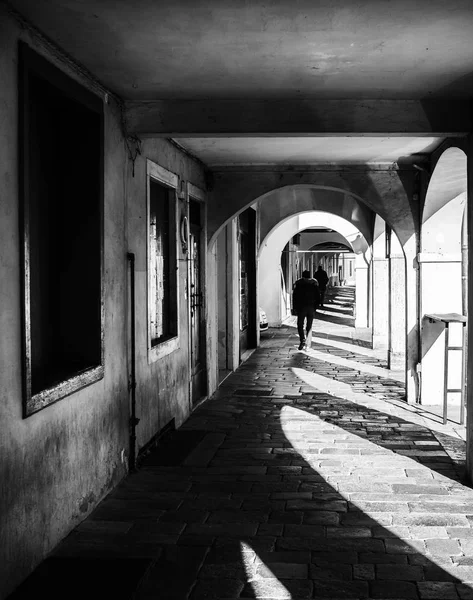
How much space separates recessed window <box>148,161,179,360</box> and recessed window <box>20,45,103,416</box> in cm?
190

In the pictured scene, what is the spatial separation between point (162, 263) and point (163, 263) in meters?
0.04

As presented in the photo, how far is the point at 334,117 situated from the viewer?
6211mm

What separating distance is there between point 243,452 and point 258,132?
2.99 m

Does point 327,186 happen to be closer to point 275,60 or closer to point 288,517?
point 275,60

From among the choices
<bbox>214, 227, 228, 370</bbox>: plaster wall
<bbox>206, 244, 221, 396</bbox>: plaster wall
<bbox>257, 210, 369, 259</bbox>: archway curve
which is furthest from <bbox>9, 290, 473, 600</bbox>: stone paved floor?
<bbox>257, 210, 369, 259</bbox>: archway curve

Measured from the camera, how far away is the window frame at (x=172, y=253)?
280 inches

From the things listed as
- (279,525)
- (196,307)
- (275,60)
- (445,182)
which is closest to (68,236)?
(275,60)

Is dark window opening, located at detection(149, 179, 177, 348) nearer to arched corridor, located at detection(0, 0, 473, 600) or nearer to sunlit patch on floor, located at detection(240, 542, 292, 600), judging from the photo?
arched corridor, located at detection(0, 0, 473, 600)

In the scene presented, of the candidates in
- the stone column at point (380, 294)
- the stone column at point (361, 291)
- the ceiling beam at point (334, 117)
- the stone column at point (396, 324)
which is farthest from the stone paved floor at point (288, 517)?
the stone column at point (361, 291)

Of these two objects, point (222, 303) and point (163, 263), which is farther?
point (222, 303)

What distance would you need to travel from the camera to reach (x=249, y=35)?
15.0ft

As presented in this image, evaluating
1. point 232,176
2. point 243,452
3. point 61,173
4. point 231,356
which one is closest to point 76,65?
point 61,173

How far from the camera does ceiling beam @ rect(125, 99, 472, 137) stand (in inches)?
243

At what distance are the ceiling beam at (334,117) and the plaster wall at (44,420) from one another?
92 centimetres
